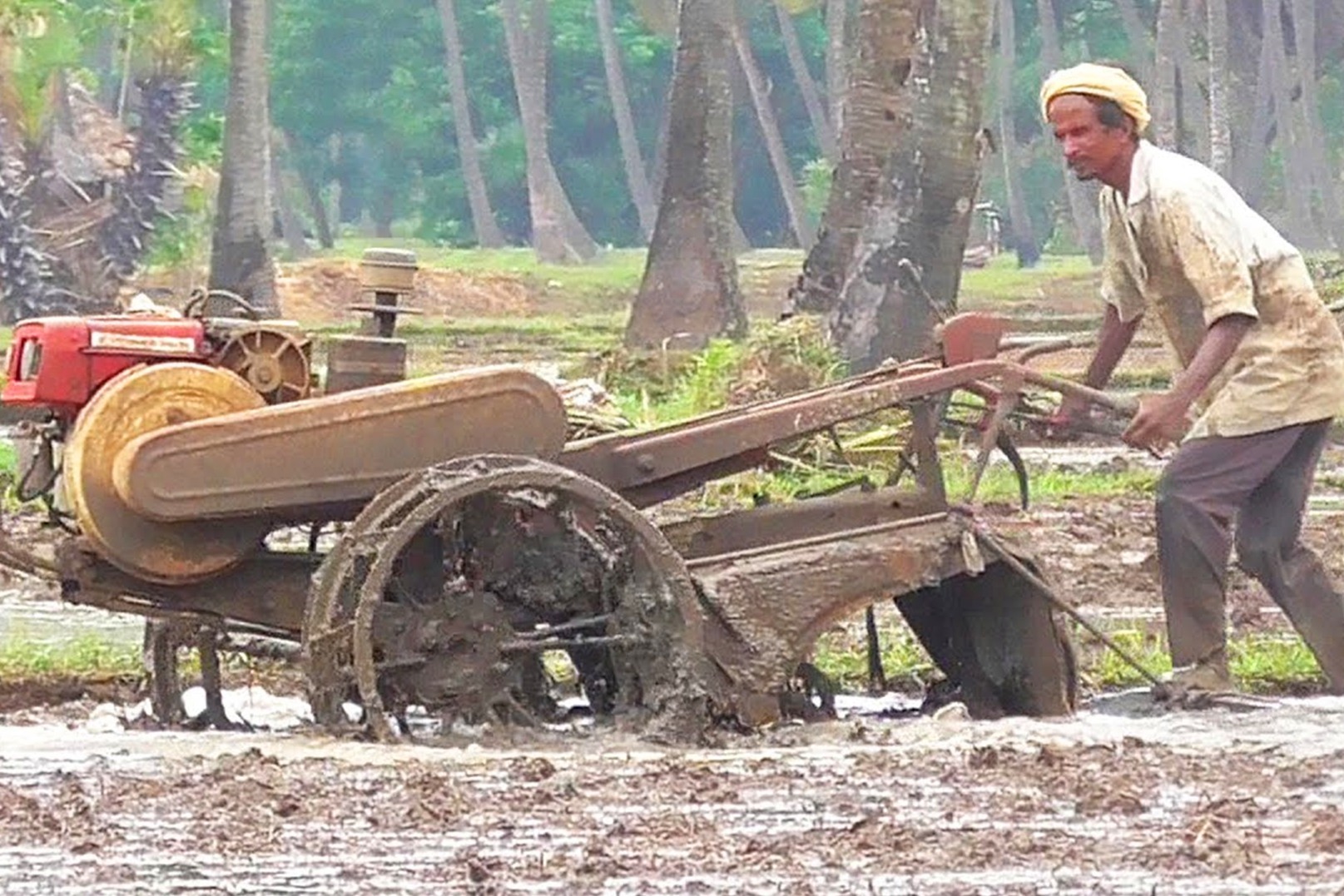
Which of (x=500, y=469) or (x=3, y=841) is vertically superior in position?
(x=500, y=469)

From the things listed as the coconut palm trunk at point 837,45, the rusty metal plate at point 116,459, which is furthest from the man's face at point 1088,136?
the coconut palm trunk at point 837,45

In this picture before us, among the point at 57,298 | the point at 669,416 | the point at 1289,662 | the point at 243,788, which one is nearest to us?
the point at 243,788

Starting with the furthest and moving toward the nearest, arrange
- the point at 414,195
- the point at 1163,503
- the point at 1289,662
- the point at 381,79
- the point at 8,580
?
1. the point at 414,195
2. the point at 381,79
3. the point at 8,580
4. the point at 1289,662
5. the point at 1163,503

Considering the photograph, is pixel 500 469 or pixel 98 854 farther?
pixel 500 469

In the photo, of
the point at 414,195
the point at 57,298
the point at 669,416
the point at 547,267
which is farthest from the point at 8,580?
the point at 414,195

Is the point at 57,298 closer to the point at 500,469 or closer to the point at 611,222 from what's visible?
the point at 500,469

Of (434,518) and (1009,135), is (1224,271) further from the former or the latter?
(1009,135)

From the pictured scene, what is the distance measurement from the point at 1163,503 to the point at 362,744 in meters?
2.53

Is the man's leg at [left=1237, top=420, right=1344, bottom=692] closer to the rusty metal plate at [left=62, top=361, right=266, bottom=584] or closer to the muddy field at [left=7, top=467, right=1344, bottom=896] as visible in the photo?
the muddy field at [left=7, top=467, right=1344, bottom=896]

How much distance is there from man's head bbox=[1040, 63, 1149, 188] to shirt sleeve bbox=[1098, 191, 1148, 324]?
0.18m

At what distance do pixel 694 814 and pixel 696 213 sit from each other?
18.3 meters

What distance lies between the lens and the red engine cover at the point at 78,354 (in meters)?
8.11

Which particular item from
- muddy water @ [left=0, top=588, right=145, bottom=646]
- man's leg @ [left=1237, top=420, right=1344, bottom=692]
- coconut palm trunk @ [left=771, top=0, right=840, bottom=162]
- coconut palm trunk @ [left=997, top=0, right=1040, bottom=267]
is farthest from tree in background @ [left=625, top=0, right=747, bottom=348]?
coconut palm trunk @ [left=997, top=0, right=1040, bottom=267]

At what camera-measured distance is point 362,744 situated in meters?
7.82
